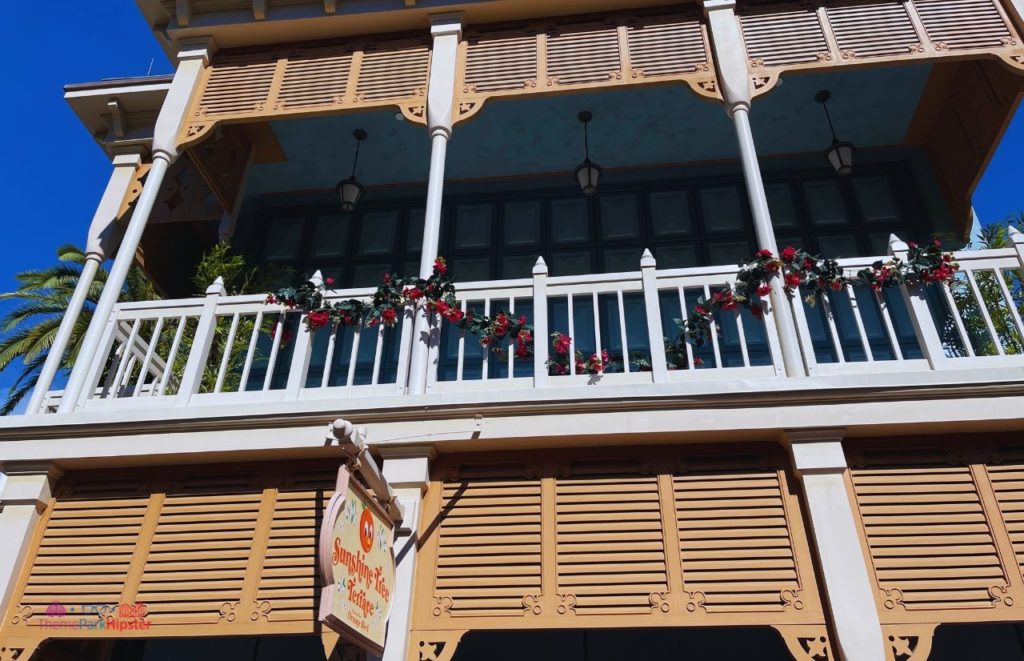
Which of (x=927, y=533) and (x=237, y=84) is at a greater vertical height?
(x=237, y=84)

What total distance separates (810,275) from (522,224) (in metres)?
4.69

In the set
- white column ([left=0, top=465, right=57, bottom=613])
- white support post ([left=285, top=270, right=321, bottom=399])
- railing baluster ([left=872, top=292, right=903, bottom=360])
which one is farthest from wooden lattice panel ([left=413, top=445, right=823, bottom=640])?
white column ([left=0, top=465, right=57, bottom=613])

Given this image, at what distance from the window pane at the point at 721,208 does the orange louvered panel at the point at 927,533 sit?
461 cm

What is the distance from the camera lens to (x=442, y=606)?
5105 mm

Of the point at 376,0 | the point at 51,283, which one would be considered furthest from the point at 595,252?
the point at 51,283

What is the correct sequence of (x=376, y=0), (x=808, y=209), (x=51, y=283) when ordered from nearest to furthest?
(x=376, y=0), (x=808, y=209), (x=51, y=283)

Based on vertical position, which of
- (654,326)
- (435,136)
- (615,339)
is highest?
(435,136)

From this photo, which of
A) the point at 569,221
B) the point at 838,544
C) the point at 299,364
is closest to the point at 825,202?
the point at 569,221

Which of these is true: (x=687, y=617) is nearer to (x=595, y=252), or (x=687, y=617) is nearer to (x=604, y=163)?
(x=595, y=252)

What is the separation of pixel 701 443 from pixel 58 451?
506 centimetres

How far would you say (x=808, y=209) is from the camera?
9305mm

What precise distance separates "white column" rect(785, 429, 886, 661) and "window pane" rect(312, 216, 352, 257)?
6.72 meters

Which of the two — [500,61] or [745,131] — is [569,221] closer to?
[500,61]

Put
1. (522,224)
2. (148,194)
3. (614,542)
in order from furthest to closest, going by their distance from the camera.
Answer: (522,224), (148,194), (614,542)
